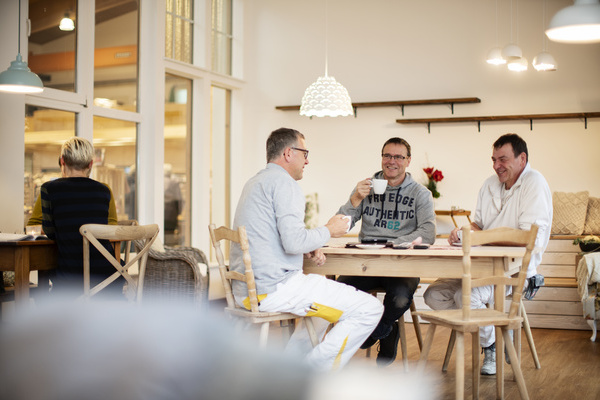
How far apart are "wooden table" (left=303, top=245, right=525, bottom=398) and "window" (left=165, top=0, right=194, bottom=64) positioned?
4042 millimetres

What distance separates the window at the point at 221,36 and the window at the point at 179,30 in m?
0.44

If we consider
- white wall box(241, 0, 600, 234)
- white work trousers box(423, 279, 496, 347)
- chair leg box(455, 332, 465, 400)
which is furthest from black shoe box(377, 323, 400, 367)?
white wall box(241, 0, 600, 234)

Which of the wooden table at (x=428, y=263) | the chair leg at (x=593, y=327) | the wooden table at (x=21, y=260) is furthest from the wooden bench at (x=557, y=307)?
the wooden table at (x=21, y=260)

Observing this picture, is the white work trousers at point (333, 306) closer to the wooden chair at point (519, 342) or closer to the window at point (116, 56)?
the wooden chair at point (519, 342)

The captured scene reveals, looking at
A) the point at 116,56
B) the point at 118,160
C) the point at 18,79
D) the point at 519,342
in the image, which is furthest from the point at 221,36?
the point at 519,342

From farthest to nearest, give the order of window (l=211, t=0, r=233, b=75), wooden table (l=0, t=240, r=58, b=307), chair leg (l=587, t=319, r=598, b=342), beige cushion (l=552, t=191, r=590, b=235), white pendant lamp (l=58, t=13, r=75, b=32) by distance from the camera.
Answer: window (l=211, t=0, r=233, b=75), beige cushion (l=552, t=191, r=590, b=235), white pendant lamp (l=58, t=13, r=75, b=32), chair leg (l=587, t=319, r=598, b=342), wooden table (l=0, t=240, r=58, b=307)

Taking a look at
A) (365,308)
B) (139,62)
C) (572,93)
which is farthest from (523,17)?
(365,308)

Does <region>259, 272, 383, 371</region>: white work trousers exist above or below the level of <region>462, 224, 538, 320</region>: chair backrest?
below

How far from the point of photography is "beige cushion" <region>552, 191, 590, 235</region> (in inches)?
244

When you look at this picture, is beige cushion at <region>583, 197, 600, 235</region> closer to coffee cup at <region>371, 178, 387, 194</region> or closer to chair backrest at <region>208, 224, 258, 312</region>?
coffee cup at <region>371, 178, 387, 194</region>

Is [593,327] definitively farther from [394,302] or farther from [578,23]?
[578,23]

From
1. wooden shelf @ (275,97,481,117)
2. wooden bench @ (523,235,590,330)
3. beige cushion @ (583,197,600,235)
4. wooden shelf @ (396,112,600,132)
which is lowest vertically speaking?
wooden bench @ (523,235,590,330)

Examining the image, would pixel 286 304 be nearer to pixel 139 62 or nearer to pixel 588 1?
pixel 588 1

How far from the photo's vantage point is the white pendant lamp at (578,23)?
2.81 meters
